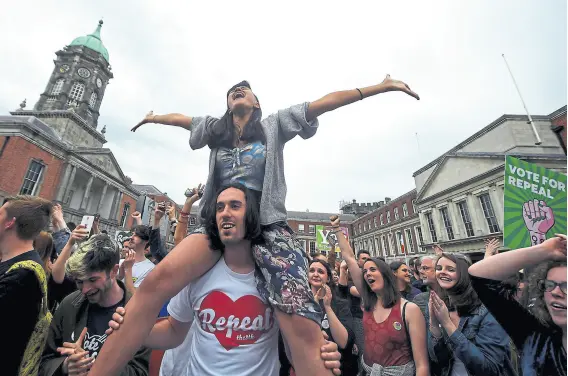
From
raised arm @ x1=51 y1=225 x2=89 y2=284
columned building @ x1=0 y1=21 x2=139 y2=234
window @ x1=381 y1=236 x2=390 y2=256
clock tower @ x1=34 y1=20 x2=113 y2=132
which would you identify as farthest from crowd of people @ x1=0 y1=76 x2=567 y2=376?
clock tower @ x1=34 y1=20 x2=113 y2=132

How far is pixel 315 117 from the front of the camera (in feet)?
6.68

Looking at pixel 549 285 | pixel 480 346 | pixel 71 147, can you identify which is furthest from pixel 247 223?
pixel 71 147

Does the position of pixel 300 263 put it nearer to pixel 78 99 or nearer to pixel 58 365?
pixel 58 365

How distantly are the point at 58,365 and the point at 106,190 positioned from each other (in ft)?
122

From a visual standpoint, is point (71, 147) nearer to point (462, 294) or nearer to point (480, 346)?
point (462, 294)

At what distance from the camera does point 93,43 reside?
40250 millimetres

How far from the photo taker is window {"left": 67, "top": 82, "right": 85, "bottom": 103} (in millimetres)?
35725

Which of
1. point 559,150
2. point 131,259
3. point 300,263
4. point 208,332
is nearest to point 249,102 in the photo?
point 300,263

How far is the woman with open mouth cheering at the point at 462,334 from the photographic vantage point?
2113mm

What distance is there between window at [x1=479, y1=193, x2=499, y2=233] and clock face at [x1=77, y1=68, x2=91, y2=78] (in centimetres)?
5200

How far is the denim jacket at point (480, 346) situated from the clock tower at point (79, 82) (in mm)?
42747

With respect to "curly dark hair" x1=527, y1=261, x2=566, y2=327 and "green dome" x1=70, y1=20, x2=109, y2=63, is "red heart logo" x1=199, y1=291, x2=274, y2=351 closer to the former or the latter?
"curly dark hair" x1=527, y1=261, x2=566, y2=327

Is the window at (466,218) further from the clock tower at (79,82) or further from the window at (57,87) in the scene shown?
the window at (57,87)

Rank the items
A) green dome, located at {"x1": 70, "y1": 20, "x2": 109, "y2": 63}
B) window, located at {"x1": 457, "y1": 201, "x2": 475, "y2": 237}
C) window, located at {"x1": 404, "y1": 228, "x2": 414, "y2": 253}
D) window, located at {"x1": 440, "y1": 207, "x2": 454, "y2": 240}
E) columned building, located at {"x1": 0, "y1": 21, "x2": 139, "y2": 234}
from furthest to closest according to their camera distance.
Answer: green dome, located at {"x1": 70, "y1": 20, "x2": 109, "y2": 63} < window, located at {"x1": 404, "y1": 228, "x2": 414, "y2": 253} < window, located at {"x1": 440, "y1": 207, "x2": 454, "y2": 240} < window, located at {"x1": 457, "y1": 201, "x2": 475, "y2": 237} < columned building, located at {"x1": 0, "y1": 21, "x2": 139, "y2": 234}
